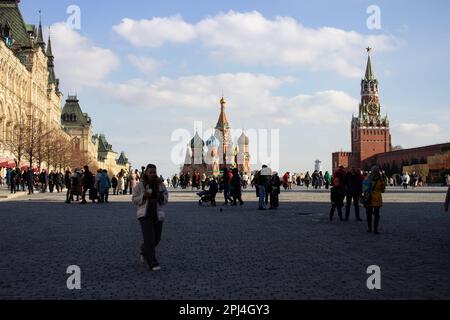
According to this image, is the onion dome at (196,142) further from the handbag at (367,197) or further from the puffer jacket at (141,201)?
the puffer jacket at (141,201)

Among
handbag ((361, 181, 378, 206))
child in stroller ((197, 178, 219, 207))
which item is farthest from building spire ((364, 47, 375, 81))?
handbag ((361, 181, 378, 206))

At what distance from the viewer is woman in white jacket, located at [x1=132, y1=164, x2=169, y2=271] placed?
861cm

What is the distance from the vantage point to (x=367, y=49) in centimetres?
17000

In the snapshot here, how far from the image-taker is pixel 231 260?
9250 millimetres

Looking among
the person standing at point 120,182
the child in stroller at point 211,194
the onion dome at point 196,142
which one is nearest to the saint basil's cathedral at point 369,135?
the onion dome at point 196,142

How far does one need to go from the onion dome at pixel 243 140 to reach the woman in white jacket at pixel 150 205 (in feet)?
488

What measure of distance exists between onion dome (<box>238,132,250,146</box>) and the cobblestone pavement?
5590 inches

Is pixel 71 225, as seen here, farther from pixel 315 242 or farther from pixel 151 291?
pixel 151 291

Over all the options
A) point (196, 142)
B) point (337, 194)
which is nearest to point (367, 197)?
point (337, 194)

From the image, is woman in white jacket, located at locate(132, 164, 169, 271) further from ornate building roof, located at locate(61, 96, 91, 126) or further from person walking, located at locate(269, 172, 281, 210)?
ornate building roof, located at locate(61, 96, 91, 126)
